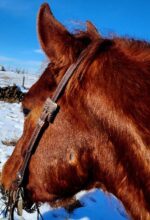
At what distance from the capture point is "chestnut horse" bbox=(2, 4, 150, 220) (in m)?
1.85

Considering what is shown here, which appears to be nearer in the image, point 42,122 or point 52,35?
point 52,35

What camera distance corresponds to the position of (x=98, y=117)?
6.32ft

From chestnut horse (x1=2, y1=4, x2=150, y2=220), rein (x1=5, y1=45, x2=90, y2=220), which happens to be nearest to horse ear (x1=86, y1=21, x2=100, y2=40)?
chestnut horse (x1=2, y1=4, x2=150, y2=220)

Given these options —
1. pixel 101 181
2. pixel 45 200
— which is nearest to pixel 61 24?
pixel 101 181

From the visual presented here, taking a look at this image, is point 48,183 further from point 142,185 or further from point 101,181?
point 142,185

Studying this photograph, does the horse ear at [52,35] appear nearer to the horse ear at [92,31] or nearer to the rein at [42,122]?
the rein at [42,122]

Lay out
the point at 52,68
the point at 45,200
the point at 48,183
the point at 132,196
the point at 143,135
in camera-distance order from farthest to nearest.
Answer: the point at 45,200 < the point at 48,183 < the point at 52,68 < the point at 132,196 < the point at 143,135

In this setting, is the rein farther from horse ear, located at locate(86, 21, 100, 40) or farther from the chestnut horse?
horse ear, located at locate(86, 21, 100, 40)

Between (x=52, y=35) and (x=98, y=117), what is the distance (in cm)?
47

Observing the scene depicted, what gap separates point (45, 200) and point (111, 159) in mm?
652

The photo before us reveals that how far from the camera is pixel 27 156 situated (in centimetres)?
230

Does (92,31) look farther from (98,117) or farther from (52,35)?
(98,117)

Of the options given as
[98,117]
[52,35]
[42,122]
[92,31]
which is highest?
[92,31]

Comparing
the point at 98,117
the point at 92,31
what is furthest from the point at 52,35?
the point at 98,117
